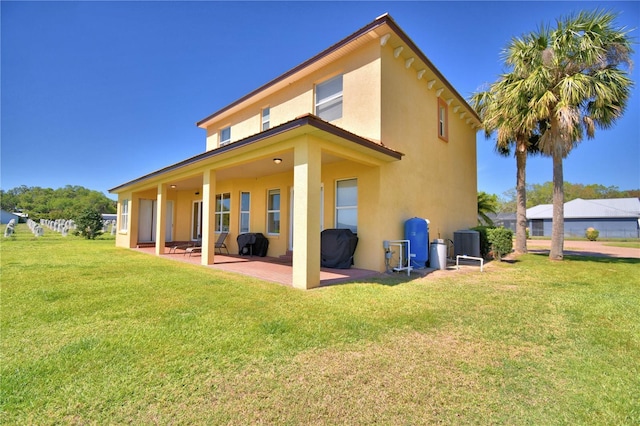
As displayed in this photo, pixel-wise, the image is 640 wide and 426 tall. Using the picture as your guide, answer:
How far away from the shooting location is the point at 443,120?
12.4 meters

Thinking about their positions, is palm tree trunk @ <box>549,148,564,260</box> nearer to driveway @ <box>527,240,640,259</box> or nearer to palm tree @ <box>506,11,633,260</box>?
palm tree @ <box>506,11,633,260</box>

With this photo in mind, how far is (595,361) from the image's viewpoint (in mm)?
3104

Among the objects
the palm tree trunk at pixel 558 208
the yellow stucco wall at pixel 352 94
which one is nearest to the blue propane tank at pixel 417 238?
the yellow stucco wall at pixel 352 94

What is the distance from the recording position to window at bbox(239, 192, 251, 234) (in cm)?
1326

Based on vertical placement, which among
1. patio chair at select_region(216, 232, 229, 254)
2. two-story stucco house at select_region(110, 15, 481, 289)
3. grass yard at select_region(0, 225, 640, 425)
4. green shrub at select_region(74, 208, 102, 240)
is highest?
two-story stucco house at select_region(110, 15, 481, 289)

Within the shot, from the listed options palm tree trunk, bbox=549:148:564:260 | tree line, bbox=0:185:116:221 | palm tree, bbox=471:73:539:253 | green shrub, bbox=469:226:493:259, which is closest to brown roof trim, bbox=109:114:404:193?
green shrub, bbox=469:226:493:259

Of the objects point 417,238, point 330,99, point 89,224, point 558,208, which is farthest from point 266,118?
point 89,224

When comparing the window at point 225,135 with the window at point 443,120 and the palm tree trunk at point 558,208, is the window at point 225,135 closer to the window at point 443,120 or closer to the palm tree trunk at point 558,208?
the window at point 443,120

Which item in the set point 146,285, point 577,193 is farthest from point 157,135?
point 577,193

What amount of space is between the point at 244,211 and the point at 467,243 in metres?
9.84

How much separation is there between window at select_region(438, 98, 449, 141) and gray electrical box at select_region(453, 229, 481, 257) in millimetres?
4206

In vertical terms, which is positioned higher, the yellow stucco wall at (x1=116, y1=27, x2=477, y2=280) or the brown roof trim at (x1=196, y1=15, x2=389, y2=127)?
the brown roof trim at (x1=196, y1=15, x2=389, y2=127)

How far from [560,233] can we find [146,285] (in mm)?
14507

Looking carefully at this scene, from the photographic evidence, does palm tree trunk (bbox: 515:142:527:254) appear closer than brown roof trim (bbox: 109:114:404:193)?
No
